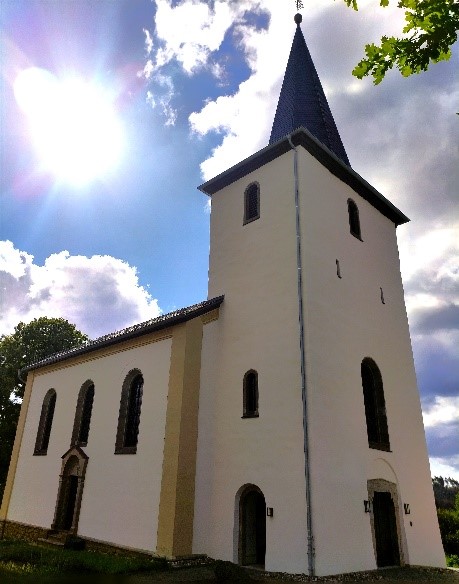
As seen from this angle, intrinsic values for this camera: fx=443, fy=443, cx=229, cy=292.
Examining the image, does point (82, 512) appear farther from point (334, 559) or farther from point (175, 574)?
point (334, 559)

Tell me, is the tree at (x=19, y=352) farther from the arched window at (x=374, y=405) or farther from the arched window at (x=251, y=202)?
the arched window at (x=374, y=405)

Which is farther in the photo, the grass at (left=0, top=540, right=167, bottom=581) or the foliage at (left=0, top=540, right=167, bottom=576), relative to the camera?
the foliage at (left=0, top=540, right=167, bottom=576)

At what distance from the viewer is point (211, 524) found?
11.2 m

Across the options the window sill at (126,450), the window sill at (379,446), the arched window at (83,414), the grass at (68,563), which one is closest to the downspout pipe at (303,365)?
the window sill at (379,446)

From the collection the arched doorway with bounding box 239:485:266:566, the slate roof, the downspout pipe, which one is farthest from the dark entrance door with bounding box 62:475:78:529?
the downspout pipe

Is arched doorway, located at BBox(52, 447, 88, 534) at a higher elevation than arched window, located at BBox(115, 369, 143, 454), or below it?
below

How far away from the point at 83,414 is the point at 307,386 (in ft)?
29.5

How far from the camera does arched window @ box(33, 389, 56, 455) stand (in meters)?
17.4

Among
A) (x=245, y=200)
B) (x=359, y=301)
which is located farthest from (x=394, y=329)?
(x=245, y=200)

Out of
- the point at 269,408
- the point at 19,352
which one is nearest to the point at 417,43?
the point at 269,408

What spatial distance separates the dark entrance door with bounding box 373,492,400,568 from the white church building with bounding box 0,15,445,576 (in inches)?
1.9

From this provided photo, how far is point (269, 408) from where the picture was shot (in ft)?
36.8

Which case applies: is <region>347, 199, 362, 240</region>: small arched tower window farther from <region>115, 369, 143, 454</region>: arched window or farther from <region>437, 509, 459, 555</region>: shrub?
<region>437, 509, 459, 555</region>: shrub

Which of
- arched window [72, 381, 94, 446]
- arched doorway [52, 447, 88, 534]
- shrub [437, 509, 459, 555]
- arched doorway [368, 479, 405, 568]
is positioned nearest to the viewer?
arched doorway [368, 479, 405, 568]
